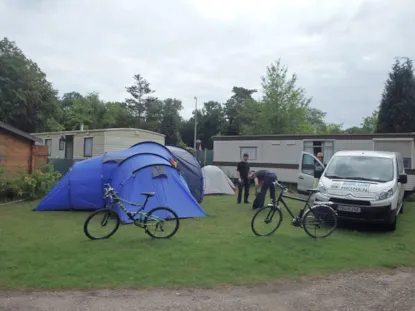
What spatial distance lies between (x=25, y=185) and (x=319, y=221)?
424 inches

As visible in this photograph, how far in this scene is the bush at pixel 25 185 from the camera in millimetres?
14383

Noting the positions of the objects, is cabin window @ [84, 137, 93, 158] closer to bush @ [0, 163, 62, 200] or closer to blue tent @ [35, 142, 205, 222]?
bush @ [0, 163, 62, 200]

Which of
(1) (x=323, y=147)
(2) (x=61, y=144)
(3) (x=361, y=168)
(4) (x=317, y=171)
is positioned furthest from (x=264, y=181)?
(2) (x=61, y=144)

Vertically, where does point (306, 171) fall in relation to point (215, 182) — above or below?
above

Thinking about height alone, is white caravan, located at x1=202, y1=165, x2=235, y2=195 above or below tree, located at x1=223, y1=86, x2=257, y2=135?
below

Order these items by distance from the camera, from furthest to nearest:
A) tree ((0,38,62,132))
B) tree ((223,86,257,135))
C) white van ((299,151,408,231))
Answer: tree ((223,86,257,135))
tree ((0,38,62,132))
white van ((299,151,408,231))

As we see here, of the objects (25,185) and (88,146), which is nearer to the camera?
(25,185)

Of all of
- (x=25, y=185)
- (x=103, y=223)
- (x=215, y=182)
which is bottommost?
(x=103, y=223)

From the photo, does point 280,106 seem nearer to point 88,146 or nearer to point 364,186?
point 88,146

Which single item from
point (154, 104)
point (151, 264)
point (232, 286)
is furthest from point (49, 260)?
point (154, 104)

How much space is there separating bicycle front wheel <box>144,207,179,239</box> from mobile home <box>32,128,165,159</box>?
1620cm

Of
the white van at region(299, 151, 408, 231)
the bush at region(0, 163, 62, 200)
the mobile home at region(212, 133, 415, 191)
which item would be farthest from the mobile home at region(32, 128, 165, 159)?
the white van at region(299, 151, 408, 231)

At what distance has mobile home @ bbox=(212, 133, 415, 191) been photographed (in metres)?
16.0

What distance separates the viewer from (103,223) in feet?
27.2
